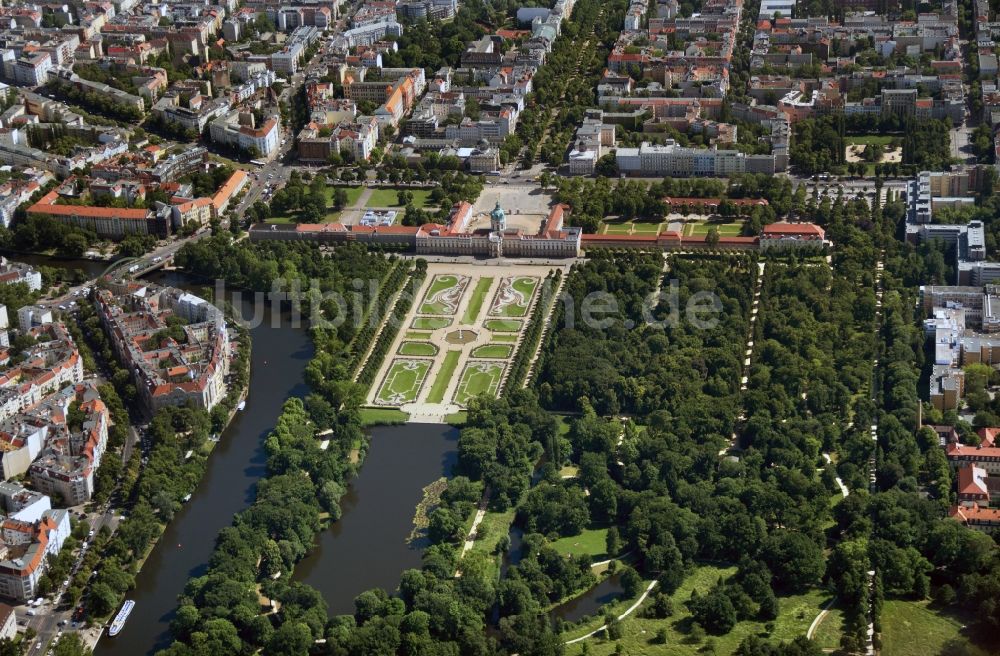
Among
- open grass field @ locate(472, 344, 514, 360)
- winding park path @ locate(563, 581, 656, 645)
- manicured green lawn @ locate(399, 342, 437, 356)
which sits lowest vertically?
manicured green lawn @ locate(399, 342, 437, 356)

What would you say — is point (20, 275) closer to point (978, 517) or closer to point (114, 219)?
point (114, 219)

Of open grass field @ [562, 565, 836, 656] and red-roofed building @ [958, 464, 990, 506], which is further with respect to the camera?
red-roofed building @ [958, 464, 990, 506]

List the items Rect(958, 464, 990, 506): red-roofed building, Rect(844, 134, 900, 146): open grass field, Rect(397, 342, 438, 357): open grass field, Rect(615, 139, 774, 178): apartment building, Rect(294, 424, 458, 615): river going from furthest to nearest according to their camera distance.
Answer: Rect(844, 134, 900, 146): open grass field
Rect(615, 139, 774, 178): apartment building
Rect(397, 342, 438, 357): open grass field
Rect(958, 464, 990, 506): red-roofed building
Rect(294, 424, 458, 615): river

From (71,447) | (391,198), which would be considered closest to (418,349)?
(71,447)

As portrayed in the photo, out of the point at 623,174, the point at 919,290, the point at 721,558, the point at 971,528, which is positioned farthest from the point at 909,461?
the point at 623,174

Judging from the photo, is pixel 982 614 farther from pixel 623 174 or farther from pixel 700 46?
pixel 700 46

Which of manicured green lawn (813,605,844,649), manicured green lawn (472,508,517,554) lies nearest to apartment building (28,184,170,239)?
manicured green lawn (472,508,517,554)

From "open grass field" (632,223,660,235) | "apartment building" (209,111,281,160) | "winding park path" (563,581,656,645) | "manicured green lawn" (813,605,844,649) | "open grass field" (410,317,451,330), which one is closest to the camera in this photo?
"manicured green lawn" (813,605,844,649)

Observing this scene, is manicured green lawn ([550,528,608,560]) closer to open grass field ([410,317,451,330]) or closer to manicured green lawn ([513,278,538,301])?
open grass field ([410,317,451,330])
